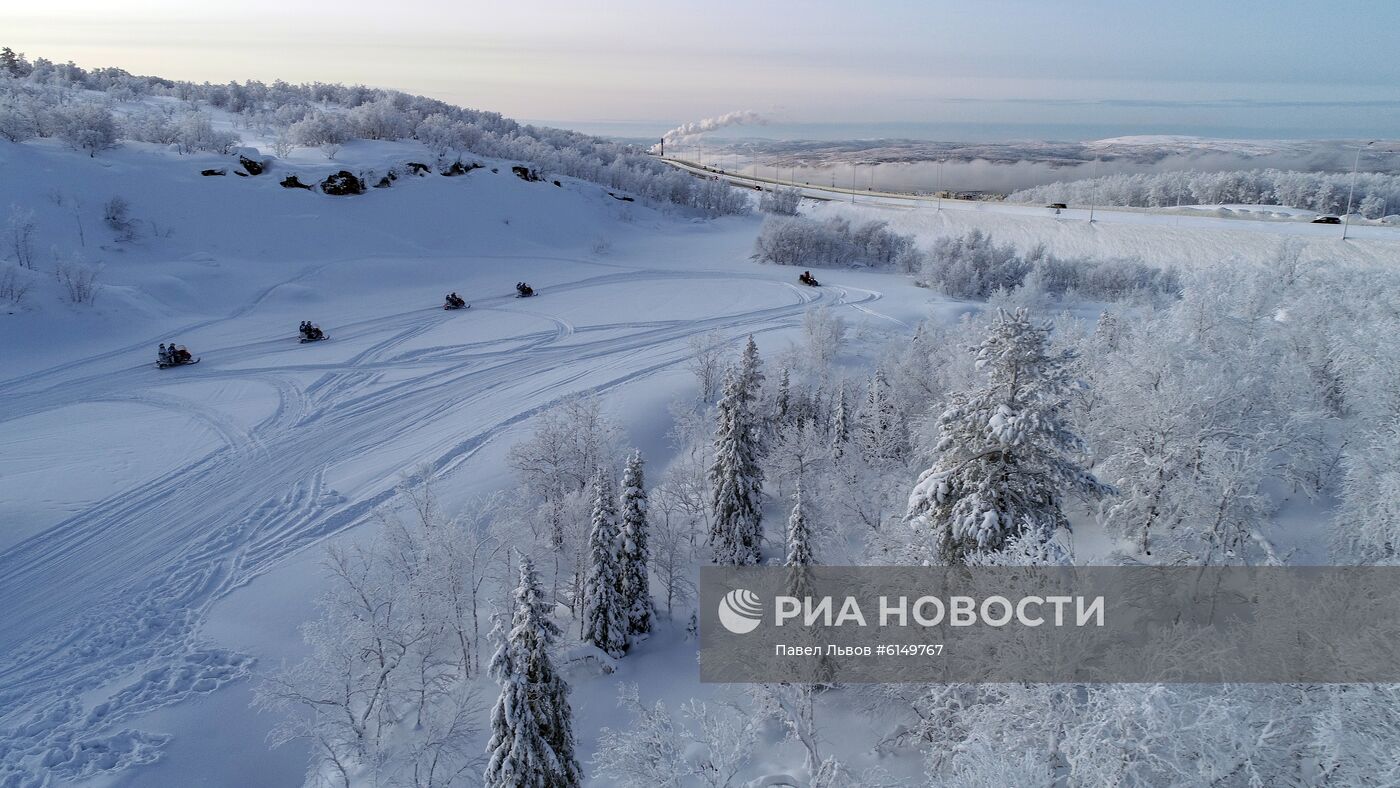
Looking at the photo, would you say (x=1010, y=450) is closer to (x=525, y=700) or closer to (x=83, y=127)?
(x=525, y=700)

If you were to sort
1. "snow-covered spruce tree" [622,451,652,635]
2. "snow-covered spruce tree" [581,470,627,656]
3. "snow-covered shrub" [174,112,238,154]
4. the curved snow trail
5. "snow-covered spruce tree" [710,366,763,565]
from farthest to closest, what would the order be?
"snow-covered shrub" [174,112,238,154], "snow-covered spruce tree" [710,366,763,565], "snow-covered spruce tree" [622,451,652,635], "snow-covered spruce tree" [581,470,627,656], the curved snow trail

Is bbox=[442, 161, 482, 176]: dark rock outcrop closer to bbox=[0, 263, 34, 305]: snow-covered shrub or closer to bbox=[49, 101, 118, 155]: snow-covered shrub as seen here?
bbox=[49, 101, 118, 155]: snow-covered shrub

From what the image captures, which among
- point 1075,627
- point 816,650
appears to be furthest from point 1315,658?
point 816,650

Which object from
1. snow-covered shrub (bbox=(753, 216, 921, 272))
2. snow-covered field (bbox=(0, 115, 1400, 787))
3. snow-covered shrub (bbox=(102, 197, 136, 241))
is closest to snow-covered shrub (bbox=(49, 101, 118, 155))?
snow-covered field (bbox=(0, 115, 1400, 787))

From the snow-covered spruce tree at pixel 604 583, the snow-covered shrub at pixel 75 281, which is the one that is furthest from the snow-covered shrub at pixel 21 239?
the snow-covered spruce tree at pixel 604 583

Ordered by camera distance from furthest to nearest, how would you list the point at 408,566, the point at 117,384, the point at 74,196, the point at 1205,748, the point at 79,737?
the point at 74,196 < the point at 117,384 < the point at 408,566 < the point at 79,737 < the point at 1205,748

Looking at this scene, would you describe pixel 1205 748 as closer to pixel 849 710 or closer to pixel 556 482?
pixel 849 710
